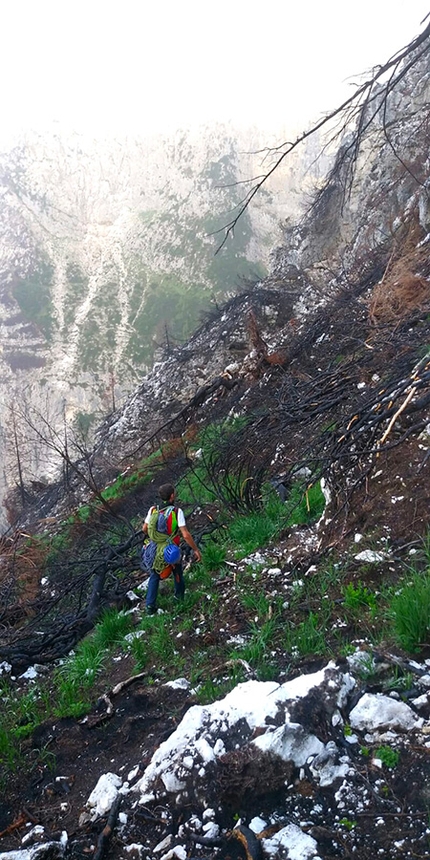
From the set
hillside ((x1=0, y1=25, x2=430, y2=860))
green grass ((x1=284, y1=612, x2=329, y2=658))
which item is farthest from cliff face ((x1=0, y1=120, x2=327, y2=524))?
green grass ((x1=284, y1=612, x2=329, y2=658))

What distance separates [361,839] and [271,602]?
1959 mm

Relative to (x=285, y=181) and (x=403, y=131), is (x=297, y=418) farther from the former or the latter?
(x=285, y=181)

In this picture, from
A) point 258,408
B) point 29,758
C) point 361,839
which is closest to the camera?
point 361,839

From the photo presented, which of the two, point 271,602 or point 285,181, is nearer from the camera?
point 271,602

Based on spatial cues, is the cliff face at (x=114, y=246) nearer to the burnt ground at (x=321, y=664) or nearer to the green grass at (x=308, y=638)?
the burnt ground at (x=321, y=664)

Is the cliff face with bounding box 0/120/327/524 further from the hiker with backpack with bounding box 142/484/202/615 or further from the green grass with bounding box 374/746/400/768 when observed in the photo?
the green grass with bounding box 374/746/400/768

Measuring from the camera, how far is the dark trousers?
4851 millimetres

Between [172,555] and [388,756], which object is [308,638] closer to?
[388,756]

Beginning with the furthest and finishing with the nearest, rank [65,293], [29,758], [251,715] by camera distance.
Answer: [65,293] < [29,758] < [251,715]

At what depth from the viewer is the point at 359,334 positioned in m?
7.79

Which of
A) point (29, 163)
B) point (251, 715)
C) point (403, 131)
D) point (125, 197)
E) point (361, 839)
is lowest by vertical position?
point (361, 839)

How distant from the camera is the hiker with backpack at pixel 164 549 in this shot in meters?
4.86

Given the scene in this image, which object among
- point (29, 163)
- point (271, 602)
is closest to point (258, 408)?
point (271, 602)

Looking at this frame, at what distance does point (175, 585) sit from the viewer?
193 inches
